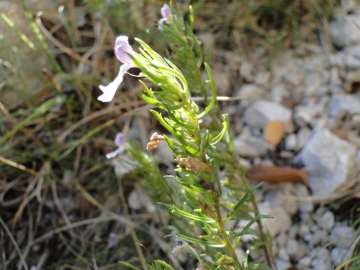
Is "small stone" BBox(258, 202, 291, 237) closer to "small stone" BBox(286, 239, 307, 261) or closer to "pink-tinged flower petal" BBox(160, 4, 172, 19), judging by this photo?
"small stone" BBox(286, 239, 307, 261)

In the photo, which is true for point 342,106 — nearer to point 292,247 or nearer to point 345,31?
point 345,31

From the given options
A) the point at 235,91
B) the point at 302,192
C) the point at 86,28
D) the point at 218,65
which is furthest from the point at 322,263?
the point at 86,28

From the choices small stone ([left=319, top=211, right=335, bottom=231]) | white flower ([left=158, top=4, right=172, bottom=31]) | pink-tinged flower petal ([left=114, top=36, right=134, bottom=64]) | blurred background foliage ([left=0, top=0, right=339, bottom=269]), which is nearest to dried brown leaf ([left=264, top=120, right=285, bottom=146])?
blurred background foliage ([left=0, top=0, right=339, bottom=269])

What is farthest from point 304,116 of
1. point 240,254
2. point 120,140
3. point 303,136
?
point 120,140

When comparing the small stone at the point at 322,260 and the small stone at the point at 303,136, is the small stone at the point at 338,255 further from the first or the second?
the small stone at the point at 303,136

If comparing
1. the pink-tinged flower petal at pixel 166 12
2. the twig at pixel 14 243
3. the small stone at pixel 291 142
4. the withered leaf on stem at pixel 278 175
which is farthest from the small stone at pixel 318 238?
the twig at pixel 14 243

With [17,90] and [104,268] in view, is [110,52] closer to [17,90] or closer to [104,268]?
[17,90]

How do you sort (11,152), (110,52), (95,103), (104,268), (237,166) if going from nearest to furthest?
(237,166), (104,268), (11,152), (95,103), (110,52)
